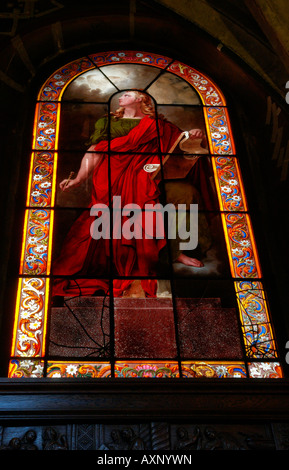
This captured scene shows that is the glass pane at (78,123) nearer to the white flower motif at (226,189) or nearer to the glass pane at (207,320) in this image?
the white flower motif at (226,189)

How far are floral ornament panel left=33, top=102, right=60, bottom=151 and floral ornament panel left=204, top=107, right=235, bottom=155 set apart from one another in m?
1.49

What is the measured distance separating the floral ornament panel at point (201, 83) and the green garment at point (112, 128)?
87cm

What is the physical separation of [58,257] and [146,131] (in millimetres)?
1747

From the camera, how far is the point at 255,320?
4.43m

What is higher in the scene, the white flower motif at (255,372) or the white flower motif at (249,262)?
the white flower motif at (249,262)

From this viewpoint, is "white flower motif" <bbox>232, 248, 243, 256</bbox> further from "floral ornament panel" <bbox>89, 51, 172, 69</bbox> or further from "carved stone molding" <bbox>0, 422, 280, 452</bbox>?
"floral ornament panel" <bbox>89, 51, 172, 69</bbox>

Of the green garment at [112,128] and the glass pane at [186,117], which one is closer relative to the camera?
the green garment at [112,128]

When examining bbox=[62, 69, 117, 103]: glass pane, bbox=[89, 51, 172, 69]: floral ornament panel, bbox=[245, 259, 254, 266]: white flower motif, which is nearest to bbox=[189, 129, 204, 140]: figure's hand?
bbox=[62, 69, 117, 103]: glass pane

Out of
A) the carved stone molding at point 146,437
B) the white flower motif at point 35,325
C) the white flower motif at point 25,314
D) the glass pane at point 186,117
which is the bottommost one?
the carved stone molding at point 146,437

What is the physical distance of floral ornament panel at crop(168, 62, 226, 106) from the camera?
623 centimetres

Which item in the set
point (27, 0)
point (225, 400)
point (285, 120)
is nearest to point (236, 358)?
point (225, 400)

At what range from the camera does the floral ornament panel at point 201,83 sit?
20.4ft

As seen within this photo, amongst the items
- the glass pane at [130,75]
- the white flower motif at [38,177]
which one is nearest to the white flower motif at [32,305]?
the white flower motif at [38,177]
